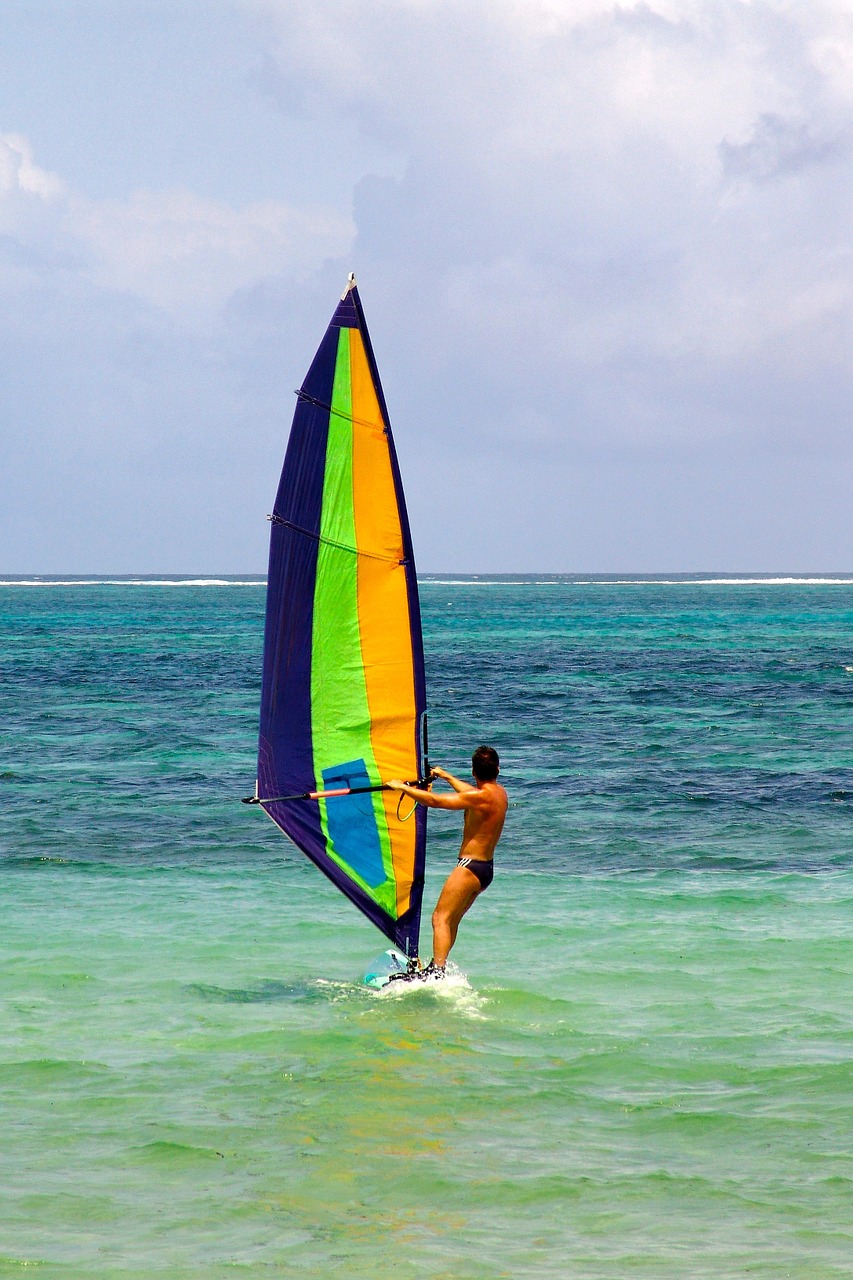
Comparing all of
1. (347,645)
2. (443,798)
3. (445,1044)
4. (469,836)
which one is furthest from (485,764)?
(445,1044)

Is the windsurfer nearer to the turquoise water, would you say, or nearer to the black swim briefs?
the black swim briefs

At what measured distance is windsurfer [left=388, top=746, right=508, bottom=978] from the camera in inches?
420

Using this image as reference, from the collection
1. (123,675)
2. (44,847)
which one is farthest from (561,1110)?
(123,675)

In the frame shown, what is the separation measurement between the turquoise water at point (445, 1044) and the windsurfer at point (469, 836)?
19.2 inches

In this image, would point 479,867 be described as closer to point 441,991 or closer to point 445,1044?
point 441,991

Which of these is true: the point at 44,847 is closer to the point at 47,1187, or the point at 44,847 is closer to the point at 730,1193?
the point at 47,1187

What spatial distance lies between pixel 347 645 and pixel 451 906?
2.26 metres

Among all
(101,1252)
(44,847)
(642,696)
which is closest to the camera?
(101,1252)

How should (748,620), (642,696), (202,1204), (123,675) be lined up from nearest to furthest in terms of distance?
1. (202,1204)
2. (642,696)
3. (123,675)
4. (748,620)

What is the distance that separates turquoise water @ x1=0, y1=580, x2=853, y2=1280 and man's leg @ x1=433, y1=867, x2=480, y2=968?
372 millimetres

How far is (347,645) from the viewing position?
1114cm

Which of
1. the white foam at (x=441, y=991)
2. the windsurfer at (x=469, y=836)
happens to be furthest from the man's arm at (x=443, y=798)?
the white foam at (x=441, y=991)

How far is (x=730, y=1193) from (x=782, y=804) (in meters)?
13.3

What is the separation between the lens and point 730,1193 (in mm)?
7430
